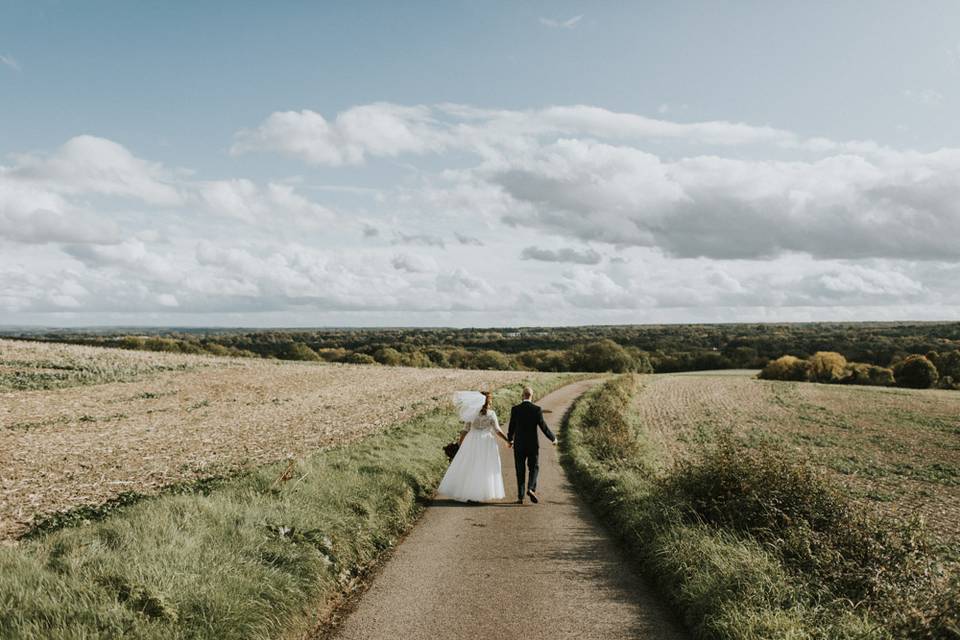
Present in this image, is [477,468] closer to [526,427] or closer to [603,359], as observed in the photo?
[526,427]

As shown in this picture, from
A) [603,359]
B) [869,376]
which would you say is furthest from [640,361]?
[869,376]

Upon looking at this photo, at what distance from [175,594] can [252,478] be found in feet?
22.5

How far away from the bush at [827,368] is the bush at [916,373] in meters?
7.60

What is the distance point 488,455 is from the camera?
12.9m

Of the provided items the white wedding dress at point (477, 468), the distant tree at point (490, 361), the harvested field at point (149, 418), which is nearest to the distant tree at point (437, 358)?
the distant tree at point (490, 361)

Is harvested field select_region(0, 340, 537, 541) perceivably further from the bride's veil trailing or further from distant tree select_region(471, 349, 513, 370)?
distant tree select_region(471, 349, 513, 370)

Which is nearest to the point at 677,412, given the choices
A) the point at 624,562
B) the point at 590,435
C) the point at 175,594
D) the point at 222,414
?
the point at 590,435

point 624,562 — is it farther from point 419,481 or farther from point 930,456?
point 930,456

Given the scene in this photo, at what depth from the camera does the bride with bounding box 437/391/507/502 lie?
12578 mm

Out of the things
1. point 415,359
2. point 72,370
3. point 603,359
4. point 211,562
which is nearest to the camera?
point 211,562

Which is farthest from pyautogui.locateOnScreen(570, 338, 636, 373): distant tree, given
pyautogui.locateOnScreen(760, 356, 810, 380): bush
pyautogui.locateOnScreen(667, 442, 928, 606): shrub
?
pyautogui.locateOnScreen(667, 442, 928, 606): shrub

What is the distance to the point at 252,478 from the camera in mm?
12656

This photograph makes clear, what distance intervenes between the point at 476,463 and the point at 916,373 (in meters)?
89.9

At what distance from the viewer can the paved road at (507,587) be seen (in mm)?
6617
